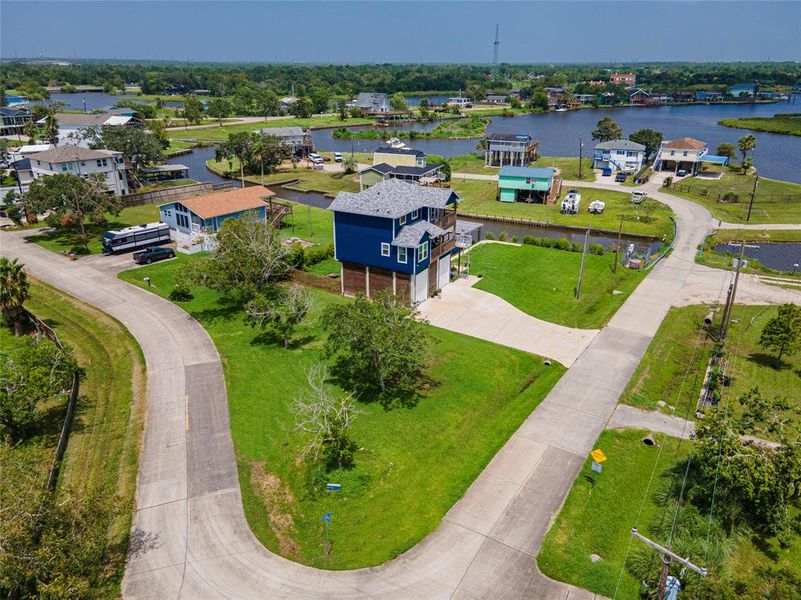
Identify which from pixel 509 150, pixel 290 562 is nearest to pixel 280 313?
pixel 290 562

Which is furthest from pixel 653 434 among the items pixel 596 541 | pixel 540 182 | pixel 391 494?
pixel 540 182

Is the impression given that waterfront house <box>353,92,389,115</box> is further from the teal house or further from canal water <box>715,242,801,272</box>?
canal water <box>715,242,801,272</box>

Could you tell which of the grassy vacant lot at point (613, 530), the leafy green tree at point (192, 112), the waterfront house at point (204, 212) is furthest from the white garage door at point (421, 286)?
the leafy green tree at point (192, 112)

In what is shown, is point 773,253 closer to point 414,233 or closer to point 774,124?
point 414,233

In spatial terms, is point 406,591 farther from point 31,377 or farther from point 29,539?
point 31,377

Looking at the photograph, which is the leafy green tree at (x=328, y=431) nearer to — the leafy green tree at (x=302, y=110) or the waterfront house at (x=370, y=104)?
the leafy green tree at (x=302, y=110)

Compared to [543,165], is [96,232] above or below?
below
